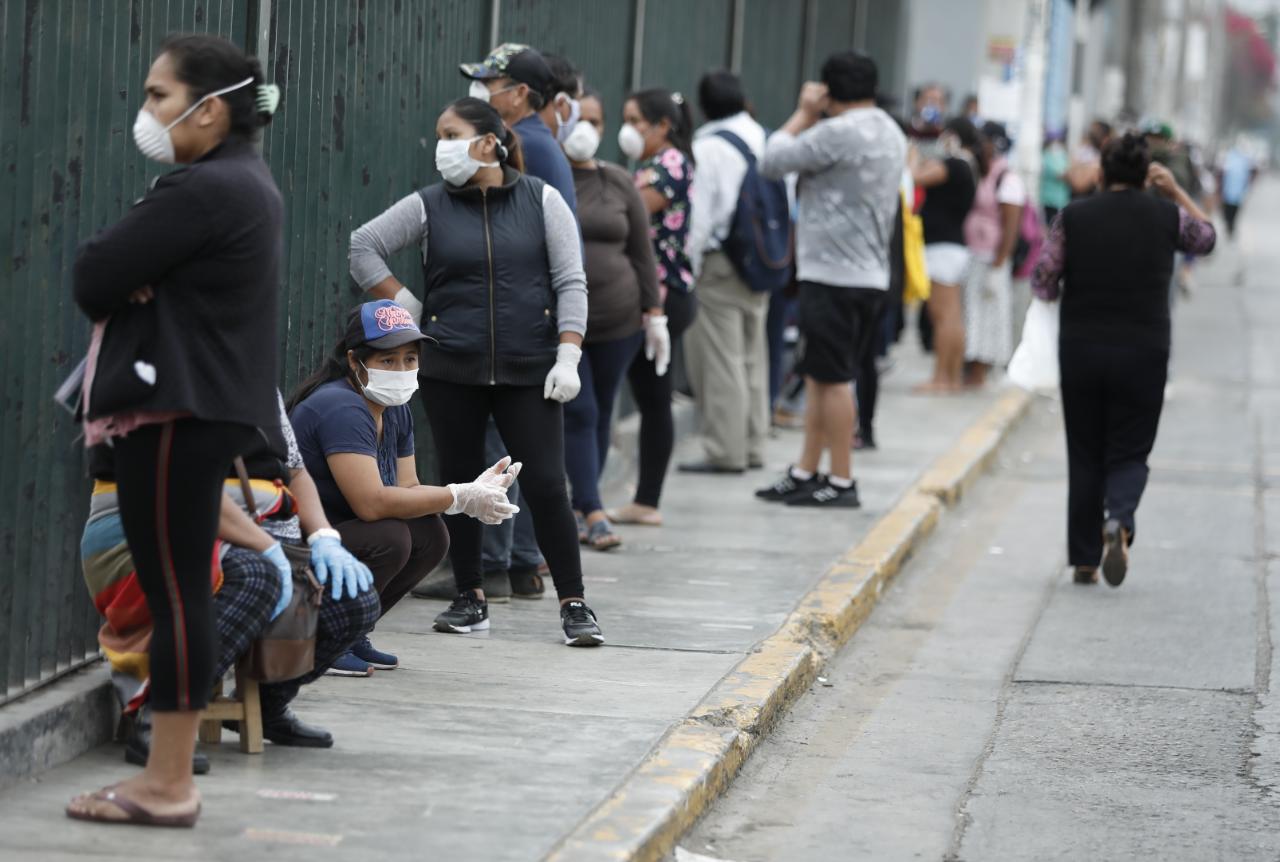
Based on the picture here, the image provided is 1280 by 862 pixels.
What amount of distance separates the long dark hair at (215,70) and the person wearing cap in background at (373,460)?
1.58 metres

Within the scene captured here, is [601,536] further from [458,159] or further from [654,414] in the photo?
[458,159]

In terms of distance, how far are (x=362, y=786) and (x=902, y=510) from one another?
215 inches

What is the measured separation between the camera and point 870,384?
39.9ft

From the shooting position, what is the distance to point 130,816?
4.67m

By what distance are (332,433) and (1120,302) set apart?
3.84 meters

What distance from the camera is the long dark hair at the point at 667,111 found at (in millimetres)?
9422

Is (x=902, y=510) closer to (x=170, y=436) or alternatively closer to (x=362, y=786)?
(x=362, y=786)

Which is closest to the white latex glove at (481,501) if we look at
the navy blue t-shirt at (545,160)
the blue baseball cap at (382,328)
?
the blue baseball cap at (382,328)

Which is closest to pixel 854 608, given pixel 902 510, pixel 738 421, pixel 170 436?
pixel 902 510

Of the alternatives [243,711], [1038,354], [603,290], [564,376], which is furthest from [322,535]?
[1038,354]

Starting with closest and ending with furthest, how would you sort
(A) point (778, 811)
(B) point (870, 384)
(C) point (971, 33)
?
(A) point (778, 811), (B) point (870, 384), (C) point (971, 33)

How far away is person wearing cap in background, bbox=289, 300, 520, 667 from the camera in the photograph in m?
5.98

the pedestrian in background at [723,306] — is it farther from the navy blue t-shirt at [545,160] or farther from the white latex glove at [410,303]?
the white latex glove at [410,303]

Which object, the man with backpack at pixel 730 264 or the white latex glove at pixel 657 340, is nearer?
the white latex glove at pixel 657 340
